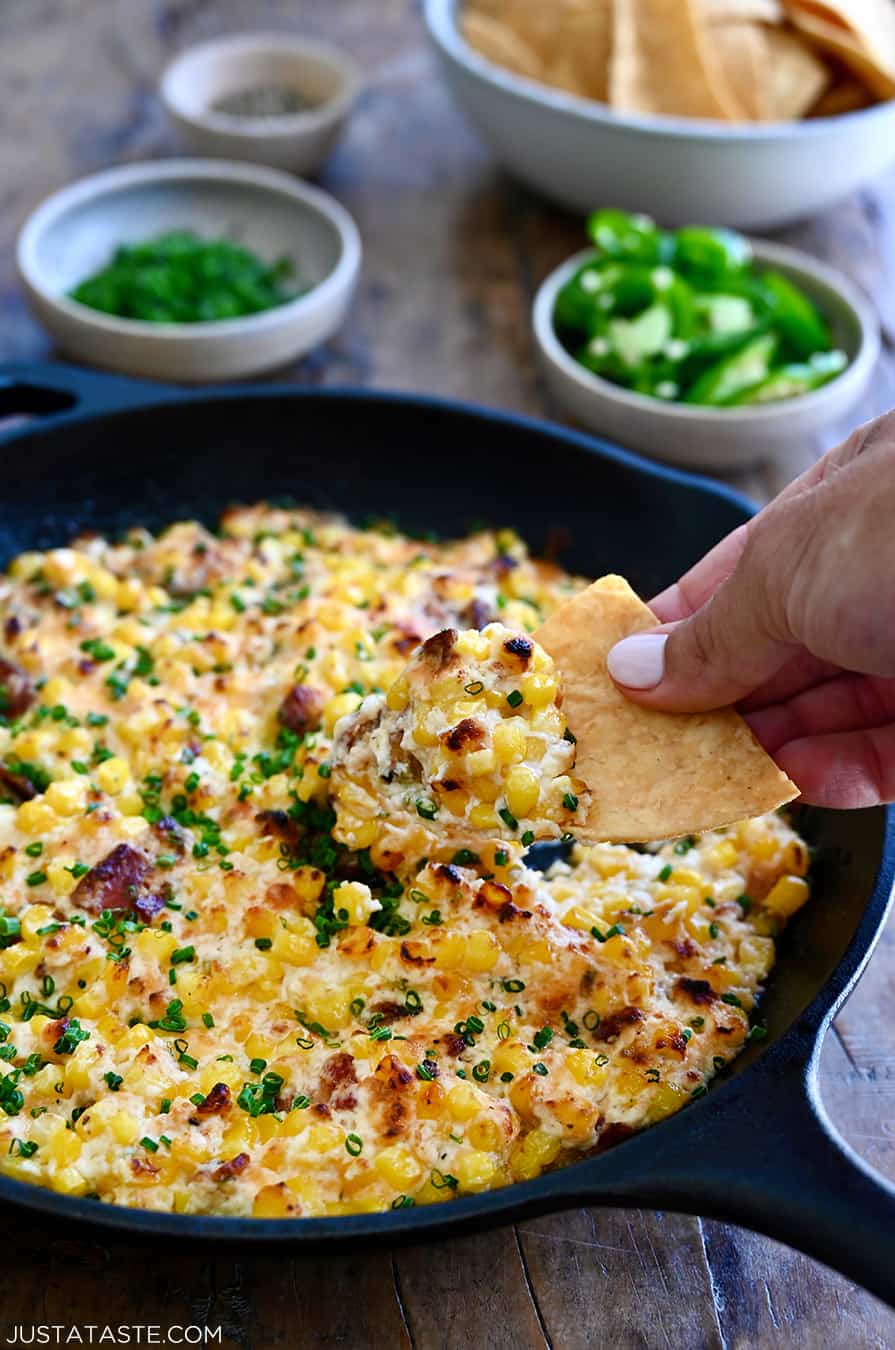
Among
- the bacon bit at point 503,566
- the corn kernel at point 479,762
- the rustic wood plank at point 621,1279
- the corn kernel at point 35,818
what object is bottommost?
the rustic wood plank at point 621,1279

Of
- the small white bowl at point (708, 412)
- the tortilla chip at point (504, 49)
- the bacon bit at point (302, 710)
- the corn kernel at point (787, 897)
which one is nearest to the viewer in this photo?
the corn kernel at point (787, 897)

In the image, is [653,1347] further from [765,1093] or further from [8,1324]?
[8,1324]

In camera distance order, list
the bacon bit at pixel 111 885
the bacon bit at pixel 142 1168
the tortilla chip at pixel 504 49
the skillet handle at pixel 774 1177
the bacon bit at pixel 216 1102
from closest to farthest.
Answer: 1. the skillet handle at pixel 774 1177
2. the bacon bit at pixel 142 1168
3. the bacon bit at pixel 216 1102
4. the bacon bit at pixel 111 885
5. the tortilla chip at pixel 504 49

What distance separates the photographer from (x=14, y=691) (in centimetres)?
334

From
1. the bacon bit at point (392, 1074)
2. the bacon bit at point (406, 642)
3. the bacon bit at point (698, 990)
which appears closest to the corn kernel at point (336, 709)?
the bacon bit at point (406, 642)

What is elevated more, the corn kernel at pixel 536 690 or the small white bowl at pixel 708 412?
the corn kernel at pixel 536 690

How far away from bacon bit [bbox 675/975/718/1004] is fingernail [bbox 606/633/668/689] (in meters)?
0.62

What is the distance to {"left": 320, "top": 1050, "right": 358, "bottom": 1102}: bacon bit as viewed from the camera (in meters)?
2.49

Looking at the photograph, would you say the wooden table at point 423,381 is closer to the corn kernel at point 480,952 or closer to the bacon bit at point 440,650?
the corn kernel at point 480,952

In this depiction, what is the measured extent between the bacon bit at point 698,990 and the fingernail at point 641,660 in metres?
0.62

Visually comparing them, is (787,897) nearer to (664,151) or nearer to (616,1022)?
(616,1022)

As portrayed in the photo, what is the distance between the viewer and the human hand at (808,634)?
7.14 feet

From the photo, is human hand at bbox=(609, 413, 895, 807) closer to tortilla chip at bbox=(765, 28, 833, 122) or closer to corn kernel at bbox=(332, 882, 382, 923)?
corn kernel at bbox=(332, 882, 382, 923)

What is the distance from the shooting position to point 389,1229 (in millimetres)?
2090
